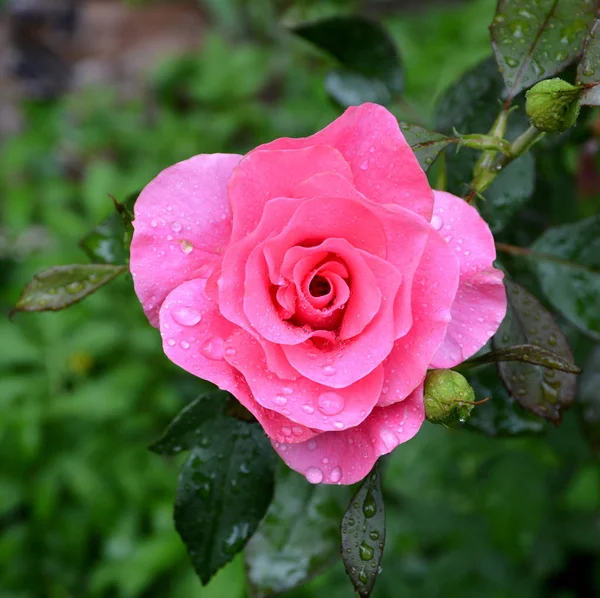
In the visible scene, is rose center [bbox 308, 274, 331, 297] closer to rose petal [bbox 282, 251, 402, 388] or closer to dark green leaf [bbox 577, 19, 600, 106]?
rose petal [bbox 282, 251, 402, 388]

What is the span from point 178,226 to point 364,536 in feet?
0.84

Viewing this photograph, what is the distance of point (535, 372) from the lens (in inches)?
22.7

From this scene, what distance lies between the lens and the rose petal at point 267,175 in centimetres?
46

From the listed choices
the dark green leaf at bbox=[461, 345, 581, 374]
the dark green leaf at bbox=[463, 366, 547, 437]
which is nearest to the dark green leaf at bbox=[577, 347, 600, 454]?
the dark green leaf at bbox=[463, 366, 547, 437]

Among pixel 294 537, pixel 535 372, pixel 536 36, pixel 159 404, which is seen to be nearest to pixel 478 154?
pixel 536 36

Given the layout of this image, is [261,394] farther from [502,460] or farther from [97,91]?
[97,91]

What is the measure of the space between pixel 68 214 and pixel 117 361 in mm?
450

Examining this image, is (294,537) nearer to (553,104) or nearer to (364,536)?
(364,536)

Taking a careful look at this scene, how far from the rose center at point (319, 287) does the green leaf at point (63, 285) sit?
18cm

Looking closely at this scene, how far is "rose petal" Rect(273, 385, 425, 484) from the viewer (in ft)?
1.51

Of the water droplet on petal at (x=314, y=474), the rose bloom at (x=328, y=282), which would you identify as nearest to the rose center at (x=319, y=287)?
the rose bloom at (x=328, y=282)

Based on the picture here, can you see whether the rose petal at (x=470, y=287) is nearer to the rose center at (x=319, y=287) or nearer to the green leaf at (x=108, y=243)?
the rose center at (x=319, y=287)

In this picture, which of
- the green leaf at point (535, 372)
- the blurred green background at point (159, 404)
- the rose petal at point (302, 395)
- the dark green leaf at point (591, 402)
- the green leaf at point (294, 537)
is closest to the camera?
the rose petal at point (302, 395)

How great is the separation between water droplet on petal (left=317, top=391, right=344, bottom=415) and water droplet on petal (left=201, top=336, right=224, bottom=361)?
0.24 feet
